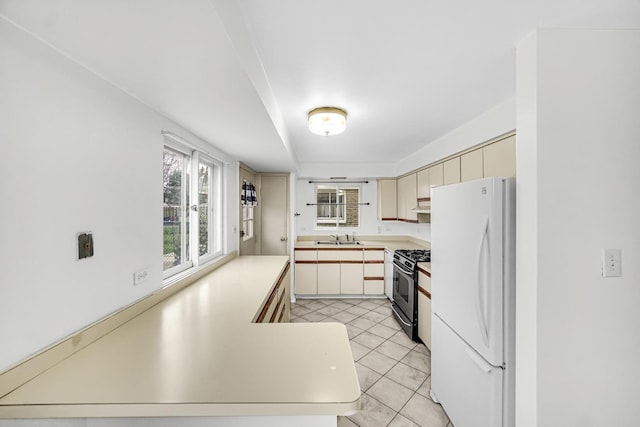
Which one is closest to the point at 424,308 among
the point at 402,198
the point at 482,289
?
the point at 482,289

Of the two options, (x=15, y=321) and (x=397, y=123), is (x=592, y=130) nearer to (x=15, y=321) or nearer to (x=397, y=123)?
(x=397, y=123)

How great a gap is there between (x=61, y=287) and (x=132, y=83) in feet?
3.13

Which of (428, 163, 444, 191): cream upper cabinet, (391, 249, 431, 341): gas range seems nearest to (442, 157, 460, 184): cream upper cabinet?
(428, 163, 444, 191): cream upper cabinet

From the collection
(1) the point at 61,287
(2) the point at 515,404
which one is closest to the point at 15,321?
(1) the point at 61,287

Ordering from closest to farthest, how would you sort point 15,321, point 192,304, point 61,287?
point 15,321 → point 61,287 → point 192,304

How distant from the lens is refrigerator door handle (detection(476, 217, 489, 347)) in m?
1.48

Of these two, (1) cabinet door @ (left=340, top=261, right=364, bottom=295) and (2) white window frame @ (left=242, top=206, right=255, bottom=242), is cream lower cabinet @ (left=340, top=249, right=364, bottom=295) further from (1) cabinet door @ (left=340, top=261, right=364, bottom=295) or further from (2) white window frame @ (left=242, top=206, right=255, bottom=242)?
(2) white window frame @ (left=242, top=206, right=255, bottom=242)

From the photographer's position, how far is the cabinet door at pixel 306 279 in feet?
14.1

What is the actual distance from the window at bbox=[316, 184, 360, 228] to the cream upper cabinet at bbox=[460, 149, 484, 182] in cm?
252

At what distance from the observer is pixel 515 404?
4.62 feet

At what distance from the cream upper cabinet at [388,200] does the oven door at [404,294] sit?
1.18m

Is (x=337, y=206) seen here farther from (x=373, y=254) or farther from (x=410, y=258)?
(x=410, y=258)

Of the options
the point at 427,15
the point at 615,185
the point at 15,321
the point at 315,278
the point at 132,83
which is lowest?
the point at 315,278

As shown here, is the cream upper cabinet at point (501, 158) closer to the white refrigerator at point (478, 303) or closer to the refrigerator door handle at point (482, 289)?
the white refrigerator at point (478, 303)
